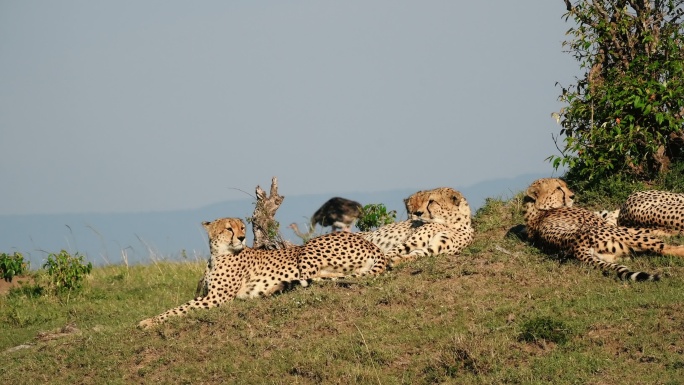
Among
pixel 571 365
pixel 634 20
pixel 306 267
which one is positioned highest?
pixel 634 20

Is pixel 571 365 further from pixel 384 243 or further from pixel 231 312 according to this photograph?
pixel 384 243

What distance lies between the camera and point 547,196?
10891 mm

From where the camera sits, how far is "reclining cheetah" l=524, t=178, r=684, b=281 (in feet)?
29.5

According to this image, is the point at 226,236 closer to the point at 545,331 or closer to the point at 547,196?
the point at 545,331

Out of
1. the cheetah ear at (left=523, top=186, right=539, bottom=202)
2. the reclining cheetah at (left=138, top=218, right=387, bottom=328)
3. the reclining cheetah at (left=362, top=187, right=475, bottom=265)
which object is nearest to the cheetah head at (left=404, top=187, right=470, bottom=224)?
the reclining cheetah at (left=362, top=187, right=475, bottom=265)

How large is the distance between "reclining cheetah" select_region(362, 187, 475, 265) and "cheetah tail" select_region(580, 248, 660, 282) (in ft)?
5.99

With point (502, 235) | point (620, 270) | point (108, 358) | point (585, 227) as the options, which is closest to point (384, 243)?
point (502, 235)

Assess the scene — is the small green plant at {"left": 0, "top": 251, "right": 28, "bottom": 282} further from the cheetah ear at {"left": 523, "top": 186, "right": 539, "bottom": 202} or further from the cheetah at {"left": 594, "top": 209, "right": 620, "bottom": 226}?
the cheetah at {"left": 594, "top": 209, "right": 620, "bottom": 226}

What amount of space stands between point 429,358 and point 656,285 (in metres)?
2.28

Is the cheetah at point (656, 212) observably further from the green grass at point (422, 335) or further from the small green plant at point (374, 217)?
the small green plant at point (374, 217)

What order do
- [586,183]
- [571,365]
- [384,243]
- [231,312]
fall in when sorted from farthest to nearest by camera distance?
[586,183] < [384,243] < [231,312] < [571,365]

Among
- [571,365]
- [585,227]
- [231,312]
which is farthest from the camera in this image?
[585,227]

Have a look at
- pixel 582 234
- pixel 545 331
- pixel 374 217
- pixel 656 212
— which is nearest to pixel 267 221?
pixel 374 217

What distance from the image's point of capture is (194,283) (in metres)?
12.4
